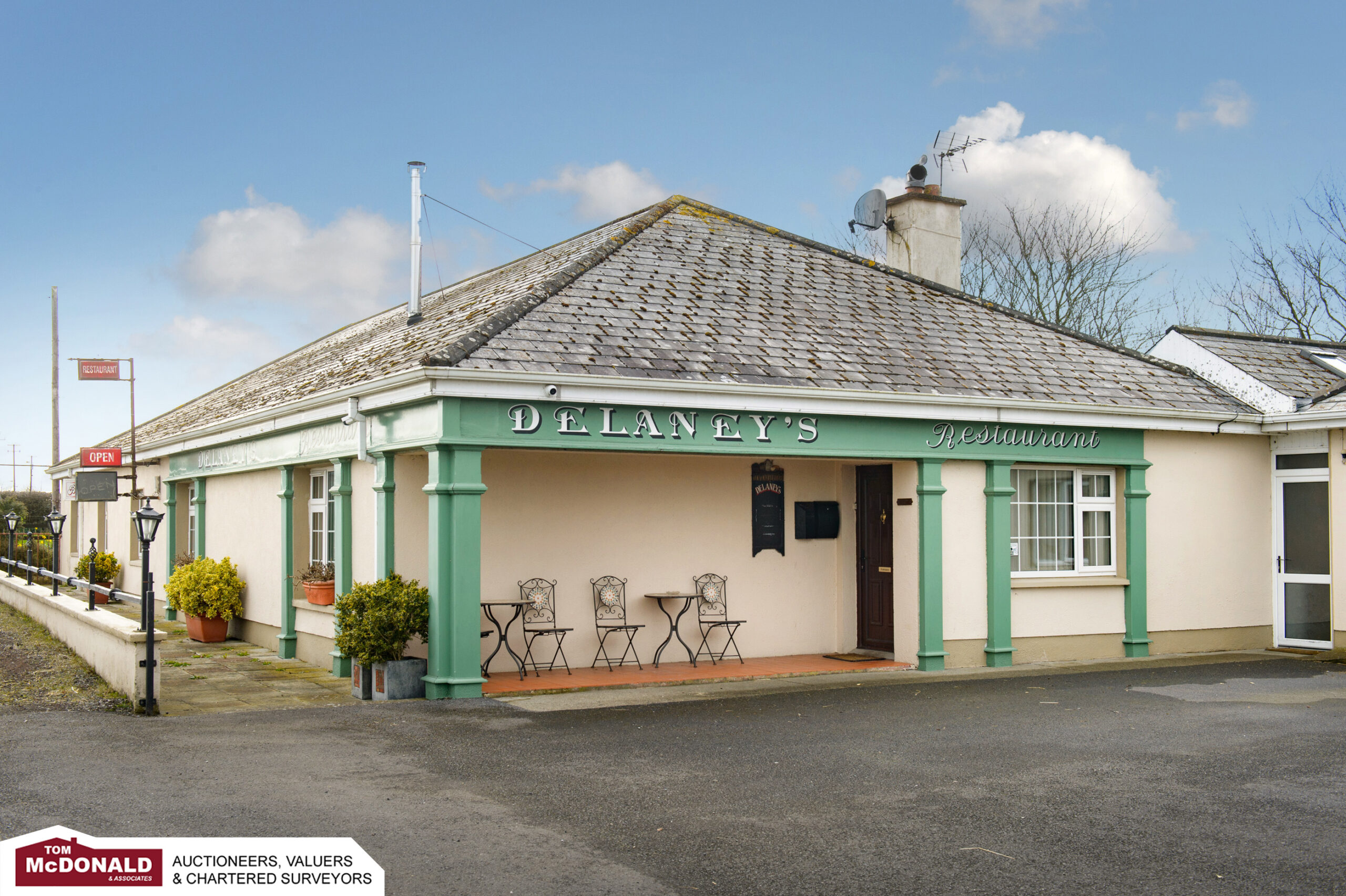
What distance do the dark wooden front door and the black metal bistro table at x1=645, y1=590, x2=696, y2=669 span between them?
2214 millimetres

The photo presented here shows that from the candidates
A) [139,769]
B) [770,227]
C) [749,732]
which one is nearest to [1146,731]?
[749,732]

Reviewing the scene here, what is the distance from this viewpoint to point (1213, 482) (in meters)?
14.2

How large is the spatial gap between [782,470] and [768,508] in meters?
0.49

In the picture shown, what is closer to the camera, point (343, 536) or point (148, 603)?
point (148, 603)

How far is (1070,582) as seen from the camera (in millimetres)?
13336

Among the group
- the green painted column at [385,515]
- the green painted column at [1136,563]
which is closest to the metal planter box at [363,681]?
the green painted column at [385,515]

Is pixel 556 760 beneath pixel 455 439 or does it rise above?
beneath

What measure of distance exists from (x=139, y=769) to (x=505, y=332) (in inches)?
197

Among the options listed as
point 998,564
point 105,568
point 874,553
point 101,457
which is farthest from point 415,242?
point 105,568

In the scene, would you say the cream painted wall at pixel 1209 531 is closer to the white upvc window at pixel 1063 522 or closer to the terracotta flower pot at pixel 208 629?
the white upvc window at pixel 1063 522

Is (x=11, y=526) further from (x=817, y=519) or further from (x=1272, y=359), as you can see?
(x=1272, y=359)

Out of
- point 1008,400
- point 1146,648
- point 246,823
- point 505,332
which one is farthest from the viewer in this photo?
point 1146,648

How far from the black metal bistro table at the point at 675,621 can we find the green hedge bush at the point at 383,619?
3.04m

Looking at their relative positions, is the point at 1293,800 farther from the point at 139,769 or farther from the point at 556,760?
the point at 139,769
